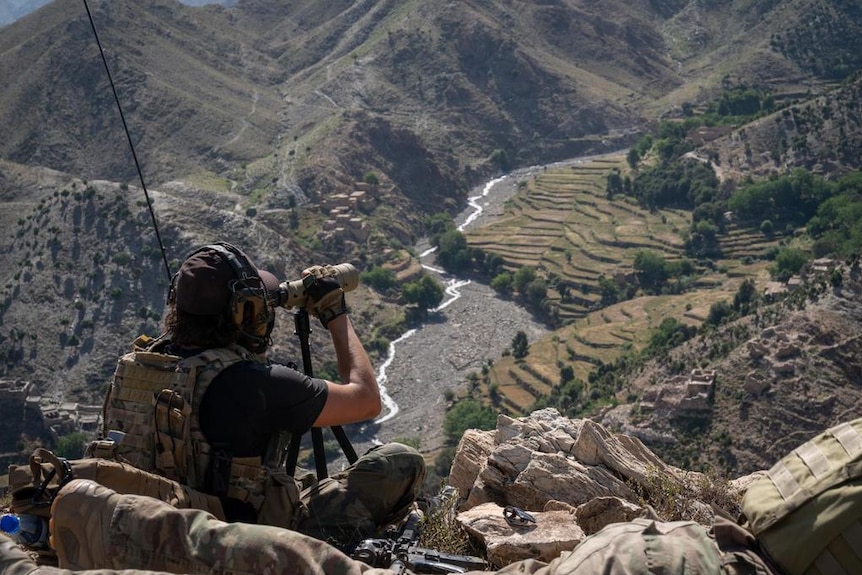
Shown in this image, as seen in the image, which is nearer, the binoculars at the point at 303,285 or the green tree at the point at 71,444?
the binoculars at the point at 303,285

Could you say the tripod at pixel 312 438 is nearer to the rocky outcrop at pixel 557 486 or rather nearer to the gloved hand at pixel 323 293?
the gloved hand at pixel 323 293

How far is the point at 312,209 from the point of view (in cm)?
7138

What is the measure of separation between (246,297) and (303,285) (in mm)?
A: 664

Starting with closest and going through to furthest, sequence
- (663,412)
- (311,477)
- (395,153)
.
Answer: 1. (311,477)
2. (663,412)
3. (395,153)

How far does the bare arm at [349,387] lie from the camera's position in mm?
4508

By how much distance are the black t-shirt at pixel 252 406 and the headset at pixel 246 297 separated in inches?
11.4

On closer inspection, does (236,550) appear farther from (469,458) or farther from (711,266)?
(711,266)

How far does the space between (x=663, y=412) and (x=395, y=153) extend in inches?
2181

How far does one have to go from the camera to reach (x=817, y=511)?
3.21 meters

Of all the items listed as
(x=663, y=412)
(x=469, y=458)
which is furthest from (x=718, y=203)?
(x=469, y=458)

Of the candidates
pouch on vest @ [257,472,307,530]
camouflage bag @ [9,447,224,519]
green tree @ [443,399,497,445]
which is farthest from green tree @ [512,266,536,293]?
camouflage bag @ [9,447,224,519]

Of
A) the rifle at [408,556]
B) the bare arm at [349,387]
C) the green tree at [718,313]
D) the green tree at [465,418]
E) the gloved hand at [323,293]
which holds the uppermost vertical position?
the gloved hand at [323,293]

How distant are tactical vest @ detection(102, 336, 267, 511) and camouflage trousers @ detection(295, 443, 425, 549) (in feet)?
1.37

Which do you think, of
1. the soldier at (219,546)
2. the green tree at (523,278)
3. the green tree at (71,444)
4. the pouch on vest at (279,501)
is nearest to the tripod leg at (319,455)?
the pouch on vest at (279,501)
